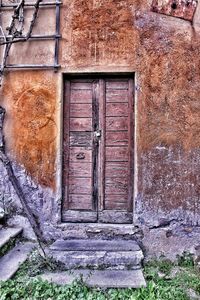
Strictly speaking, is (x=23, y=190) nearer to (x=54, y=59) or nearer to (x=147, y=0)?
(x=54, y=59)

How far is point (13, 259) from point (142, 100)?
2.27m

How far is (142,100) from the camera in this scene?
4223mm

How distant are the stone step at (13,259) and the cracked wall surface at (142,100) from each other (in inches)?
22.0

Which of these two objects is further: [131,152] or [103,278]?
[131,152]

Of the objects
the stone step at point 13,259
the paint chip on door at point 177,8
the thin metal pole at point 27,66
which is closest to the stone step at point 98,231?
the stone step at point 13,259

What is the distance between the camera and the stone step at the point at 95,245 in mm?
3904

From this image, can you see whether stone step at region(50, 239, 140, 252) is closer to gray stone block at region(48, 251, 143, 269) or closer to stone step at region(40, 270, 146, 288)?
gray stone block at region(48, 251, 143, 269)

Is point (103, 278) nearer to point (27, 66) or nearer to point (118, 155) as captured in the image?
point (118, 155)

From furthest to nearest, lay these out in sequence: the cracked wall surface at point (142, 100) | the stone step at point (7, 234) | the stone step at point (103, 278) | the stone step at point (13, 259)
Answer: the cracked wall surface at point (142, 100), the stone step at point (7, 234), the stone step at point (13, 259), the stone step at point (103, 278)

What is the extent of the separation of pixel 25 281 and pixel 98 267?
0.78 m

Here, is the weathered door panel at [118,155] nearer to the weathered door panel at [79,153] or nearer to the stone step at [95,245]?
the weathered door panel at [79,153]

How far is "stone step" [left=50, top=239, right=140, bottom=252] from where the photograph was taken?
390 cm

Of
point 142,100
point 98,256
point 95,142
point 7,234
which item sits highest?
point 142,100

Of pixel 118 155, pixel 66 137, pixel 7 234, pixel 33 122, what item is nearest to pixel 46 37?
pixel 33 122
